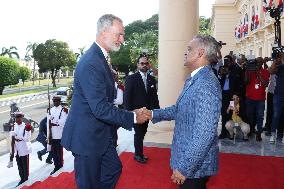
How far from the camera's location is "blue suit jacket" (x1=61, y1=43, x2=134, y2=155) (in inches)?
118

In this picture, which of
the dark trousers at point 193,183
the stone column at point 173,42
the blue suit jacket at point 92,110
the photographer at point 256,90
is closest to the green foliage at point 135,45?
the stone column at point 173,42

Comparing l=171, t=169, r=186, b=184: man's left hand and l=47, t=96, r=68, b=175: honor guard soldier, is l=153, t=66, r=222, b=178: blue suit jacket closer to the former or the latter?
l=171, t=169, r=186, b=184: man's left hand

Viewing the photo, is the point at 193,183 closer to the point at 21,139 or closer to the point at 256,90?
the point at 256,90

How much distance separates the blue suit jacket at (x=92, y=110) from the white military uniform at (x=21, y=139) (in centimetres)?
574

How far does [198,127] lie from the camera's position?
8.61 feet

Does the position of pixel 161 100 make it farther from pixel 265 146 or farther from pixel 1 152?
pixel 1 152

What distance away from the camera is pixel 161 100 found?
30.0 ft

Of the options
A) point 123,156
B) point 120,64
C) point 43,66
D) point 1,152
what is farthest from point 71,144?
point 43,66

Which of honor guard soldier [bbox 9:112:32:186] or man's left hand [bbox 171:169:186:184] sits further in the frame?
honor guard soldier [bbox 9:112:32:186]

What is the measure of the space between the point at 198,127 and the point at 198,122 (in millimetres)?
37

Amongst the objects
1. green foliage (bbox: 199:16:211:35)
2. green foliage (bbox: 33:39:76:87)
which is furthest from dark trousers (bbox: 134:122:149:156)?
green foliage (bbox: 33:39:76:87)

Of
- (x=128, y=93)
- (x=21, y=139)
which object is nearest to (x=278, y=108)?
(x=128, y=93)

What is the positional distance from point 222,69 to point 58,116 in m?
4.21

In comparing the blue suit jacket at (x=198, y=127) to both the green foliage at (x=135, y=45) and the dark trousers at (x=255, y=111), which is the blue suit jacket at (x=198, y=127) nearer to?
the dark trousers at (x=255, y=111)
